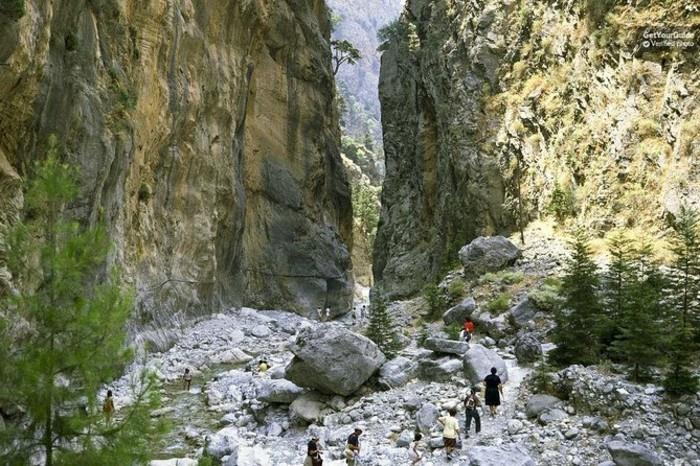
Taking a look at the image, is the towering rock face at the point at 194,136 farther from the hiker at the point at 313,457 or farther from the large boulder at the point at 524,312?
the large boulder at the point at 524,312

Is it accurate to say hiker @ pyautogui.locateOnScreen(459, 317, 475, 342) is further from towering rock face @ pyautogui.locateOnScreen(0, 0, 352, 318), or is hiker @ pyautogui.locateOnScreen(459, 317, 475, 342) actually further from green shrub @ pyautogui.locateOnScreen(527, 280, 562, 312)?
towering rock face @ pyautogui.locateOnScreen(0, 0, 352, 318)

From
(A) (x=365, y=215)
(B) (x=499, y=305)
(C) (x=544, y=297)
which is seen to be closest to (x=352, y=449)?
(C) (x=544, y=297)

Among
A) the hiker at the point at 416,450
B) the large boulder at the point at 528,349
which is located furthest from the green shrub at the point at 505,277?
the hiker at the point at 416,450

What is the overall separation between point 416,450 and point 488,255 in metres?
16.9

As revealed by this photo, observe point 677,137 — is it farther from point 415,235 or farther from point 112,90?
point 415,235

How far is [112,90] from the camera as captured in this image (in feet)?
66.6

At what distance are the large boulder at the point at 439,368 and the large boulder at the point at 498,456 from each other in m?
5.25

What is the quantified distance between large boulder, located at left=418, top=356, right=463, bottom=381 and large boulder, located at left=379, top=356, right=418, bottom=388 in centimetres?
29

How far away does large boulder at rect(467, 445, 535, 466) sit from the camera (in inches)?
443

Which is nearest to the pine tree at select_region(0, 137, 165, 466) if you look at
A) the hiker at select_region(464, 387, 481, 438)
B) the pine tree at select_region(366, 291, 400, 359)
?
the hiker at select_region(464, 387, 481, 438)

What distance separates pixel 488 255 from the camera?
1114 inches

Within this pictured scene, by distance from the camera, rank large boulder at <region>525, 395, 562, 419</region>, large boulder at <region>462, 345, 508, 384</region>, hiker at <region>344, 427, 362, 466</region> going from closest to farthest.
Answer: hiker at <region>344, 427, 362, 466</region> → large boulder at <region>525, 395, 562, 419</region> → large boulder at <region>462, 345, 508, 384</region>

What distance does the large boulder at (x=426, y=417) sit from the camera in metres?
14.3

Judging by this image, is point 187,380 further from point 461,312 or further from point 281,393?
point 461,312
